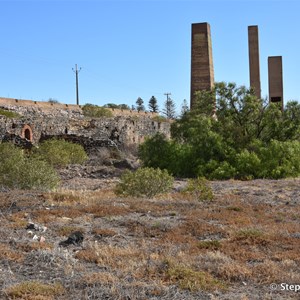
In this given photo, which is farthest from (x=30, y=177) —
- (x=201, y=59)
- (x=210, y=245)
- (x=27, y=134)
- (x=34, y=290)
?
(x=201, y=59)

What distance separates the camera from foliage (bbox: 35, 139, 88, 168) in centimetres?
2183

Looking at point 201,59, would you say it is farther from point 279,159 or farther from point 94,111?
point 94,111

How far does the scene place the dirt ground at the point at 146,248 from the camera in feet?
17.6

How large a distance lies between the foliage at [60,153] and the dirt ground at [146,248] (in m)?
9.81

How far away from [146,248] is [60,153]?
15.9 m

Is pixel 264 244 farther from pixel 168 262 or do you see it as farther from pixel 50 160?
pixel 50 160

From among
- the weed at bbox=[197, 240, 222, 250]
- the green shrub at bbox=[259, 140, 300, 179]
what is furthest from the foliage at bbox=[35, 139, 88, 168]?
the weed at bbox=[197, 240, 222, 250]

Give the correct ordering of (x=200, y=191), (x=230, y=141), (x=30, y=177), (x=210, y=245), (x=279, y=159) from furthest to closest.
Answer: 1. (x=230, y=141)
2. (x=279, y=159)
3. (x=30, y=177)
4. (x=200, y=191)
5. (x=210, y=245)

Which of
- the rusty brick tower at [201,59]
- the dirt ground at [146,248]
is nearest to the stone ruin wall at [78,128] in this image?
the rusty brick tower at [201,59]

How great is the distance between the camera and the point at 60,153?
2253 cm

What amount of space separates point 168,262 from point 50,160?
16.2 meters

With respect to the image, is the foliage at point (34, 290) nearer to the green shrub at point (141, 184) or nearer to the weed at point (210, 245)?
the weed at point (210, 245)

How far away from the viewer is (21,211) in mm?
10016

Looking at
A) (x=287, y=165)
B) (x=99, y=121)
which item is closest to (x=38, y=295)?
(x=287, y=165)
